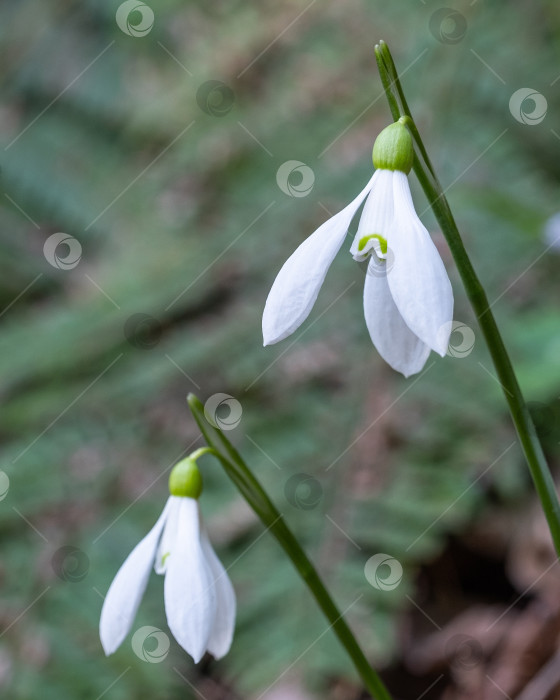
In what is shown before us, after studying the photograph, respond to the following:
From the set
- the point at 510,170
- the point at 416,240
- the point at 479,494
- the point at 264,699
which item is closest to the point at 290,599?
the point at 264,699

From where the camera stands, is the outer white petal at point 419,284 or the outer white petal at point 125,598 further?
the outer white petal at point 125,598

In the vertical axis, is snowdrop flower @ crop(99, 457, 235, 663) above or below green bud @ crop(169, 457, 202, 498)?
below

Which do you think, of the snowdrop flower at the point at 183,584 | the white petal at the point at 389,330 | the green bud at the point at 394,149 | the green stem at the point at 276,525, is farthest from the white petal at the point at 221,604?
the green bud at the point at 394,149

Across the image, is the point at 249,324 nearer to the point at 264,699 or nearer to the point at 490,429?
the point at 490,429

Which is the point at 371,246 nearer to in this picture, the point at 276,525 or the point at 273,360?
the point at 276,525

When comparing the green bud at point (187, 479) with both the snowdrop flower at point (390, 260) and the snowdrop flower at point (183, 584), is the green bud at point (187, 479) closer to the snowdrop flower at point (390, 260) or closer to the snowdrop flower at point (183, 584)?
the snowdrop flower at point (183, 584)

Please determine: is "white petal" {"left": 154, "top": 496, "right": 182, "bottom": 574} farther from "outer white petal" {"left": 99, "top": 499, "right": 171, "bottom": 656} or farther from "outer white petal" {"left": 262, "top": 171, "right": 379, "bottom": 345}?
"outer white petal" {"left": 262, "top": 171, "right": 379, "bottom": 345}

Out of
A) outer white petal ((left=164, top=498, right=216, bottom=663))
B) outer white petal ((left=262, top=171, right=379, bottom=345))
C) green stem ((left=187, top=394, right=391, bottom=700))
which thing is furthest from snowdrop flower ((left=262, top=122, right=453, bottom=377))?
outer white petal ((left=164, top=498, right=216, bottom=663))
